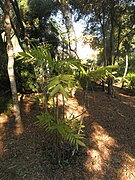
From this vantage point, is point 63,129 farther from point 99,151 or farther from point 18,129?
point 18,129

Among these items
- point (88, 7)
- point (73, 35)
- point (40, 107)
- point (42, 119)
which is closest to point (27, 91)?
Answer: point (40, 107)

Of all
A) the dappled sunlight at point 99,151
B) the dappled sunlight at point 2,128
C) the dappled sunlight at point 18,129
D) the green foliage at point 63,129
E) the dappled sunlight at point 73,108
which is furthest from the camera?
the dappled sunlight at point 73,108

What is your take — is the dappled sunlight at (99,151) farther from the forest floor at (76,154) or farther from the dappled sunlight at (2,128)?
the dappled sunlight at (2,128)

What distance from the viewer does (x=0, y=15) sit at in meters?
8.17

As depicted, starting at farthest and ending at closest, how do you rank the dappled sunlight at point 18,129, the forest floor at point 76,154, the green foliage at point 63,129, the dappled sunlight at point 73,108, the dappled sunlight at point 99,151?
1. the dappled sunlight at point 73,108
2. the dappled sunlight at point 18,129
3. the dappled sunlight at point 99,151
4. the forest floor at point 76,154
5. the green foliage at point 63,129

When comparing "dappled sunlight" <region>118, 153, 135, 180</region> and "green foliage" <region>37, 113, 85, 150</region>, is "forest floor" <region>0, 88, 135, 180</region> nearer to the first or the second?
"dappled sunlight" <region>118, 153, 135, 180</region>

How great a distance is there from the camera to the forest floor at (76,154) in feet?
10.8

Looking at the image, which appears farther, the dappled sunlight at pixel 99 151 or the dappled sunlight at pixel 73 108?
the dappled sunlight at pixel 73 108

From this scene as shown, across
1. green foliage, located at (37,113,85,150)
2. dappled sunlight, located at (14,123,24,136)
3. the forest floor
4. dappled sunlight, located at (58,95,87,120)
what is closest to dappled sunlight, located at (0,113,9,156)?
the forest floor

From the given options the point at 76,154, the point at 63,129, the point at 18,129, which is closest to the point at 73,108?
the point at 18,129

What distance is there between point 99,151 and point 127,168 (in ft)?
1.91

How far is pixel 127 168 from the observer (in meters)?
3.53

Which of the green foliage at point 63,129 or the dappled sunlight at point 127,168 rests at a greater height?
the green foliage at point 63,129

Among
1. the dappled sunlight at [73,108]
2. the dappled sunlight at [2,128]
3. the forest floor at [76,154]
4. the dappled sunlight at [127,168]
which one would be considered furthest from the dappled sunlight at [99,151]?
the dappled sunlight at [2,128]
